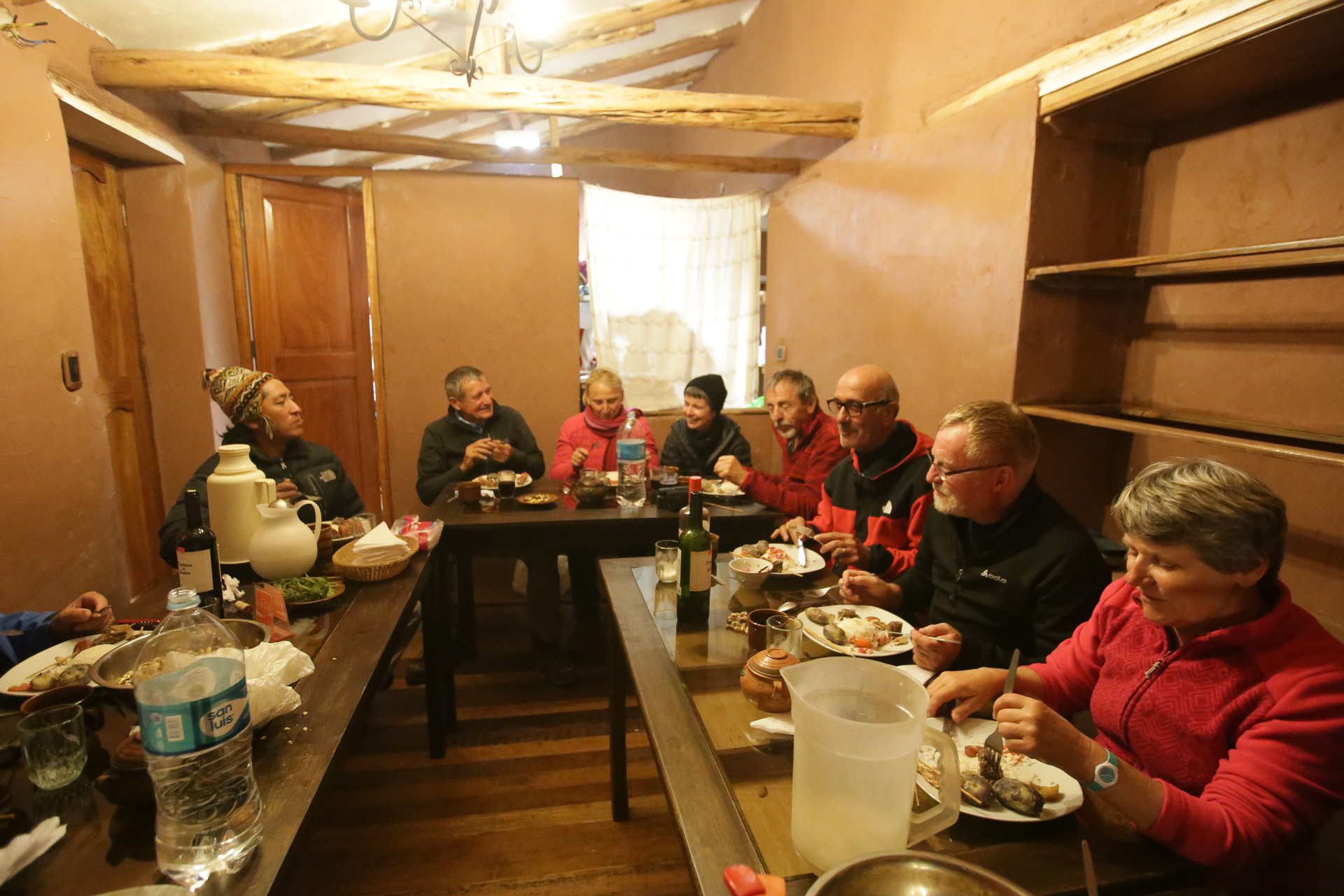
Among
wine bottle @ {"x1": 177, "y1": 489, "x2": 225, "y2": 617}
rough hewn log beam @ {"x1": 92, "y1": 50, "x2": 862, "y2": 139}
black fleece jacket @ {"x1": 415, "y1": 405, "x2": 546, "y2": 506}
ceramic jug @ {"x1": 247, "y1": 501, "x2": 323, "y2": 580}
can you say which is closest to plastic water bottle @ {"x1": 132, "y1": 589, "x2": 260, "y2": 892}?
wine bottle @ {"x1": 177, "y1": 489, "x2": 225, "y2": 617}

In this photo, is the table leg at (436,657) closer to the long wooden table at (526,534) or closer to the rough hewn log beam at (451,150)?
the long wooden table at (526,534)

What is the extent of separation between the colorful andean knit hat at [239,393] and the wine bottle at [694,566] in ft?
5.20

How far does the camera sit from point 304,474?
2441 mm

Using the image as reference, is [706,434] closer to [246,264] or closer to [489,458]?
[489,458]

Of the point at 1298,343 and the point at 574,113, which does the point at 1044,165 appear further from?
the point at 574,113

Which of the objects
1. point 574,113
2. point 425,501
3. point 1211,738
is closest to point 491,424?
point 425,501

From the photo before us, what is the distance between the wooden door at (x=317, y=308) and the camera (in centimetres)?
440

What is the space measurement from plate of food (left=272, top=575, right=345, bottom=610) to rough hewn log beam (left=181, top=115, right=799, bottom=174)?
2.92m

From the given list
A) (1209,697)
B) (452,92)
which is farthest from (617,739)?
(452,92)

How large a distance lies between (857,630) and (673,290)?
3.73 metres

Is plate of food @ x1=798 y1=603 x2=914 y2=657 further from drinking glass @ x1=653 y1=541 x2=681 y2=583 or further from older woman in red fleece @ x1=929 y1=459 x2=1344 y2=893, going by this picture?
drinking glass @ x1=653 y1=541 x2=681 y2=583

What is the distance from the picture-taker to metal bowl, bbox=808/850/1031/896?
2.32 ft

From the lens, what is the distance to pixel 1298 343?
1836mm

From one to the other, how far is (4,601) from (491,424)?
1908 millimetres
